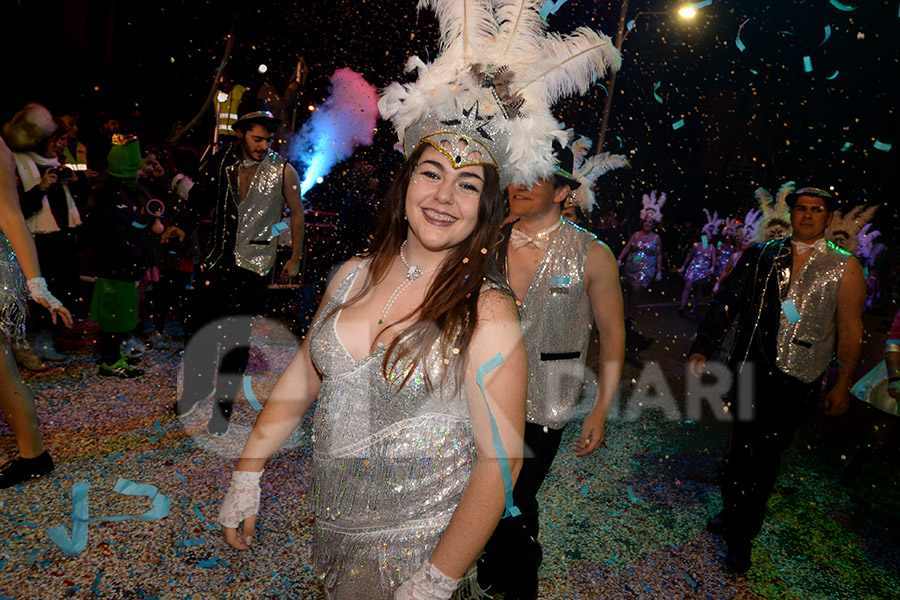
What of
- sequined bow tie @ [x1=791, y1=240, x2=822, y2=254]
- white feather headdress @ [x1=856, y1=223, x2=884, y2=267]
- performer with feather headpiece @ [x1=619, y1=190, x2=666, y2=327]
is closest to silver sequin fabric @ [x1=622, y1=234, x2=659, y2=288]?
performer with feather headpiece @ [x1=619, y1=190, x2=666, y2=327]

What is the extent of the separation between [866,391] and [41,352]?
25.2 feet

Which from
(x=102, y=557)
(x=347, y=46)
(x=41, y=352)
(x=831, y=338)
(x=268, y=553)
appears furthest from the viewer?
(x=347, y=46)

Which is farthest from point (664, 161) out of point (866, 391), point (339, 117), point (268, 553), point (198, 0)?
point (268, 553)

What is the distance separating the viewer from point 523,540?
8.14 feet

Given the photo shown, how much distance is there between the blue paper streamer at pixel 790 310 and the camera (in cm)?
329

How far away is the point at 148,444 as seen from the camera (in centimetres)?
392

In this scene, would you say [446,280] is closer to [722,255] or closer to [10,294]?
[10,294]

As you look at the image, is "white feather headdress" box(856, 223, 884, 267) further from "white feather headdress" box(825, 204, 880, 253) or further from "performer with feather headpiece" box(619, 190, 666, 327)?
"performer with feather headpiece" box(619, 190, 666, 327)

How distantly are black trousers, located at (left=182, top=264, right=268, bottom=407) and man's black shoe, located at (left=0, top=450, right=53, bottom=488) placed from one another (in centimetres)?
113

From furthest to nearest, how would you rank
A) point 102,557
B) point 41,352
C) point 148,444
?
point 41,352 → point 148,444 → point 102,557

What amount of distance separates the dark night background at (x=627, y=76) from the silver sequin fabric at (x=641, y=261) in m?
3.06

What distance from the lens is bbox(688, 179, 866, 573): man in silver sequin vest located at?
3244 mm

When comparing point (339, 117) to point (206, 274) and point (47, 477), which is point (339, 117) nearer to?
point (206, 274)

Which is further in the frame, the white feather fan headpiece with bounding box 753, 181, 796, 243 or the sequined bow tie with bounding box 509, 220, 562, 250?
the white feather fan headpiece with bounding box 753, 181, 796, 243
